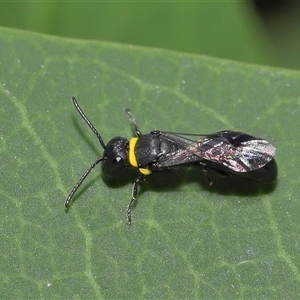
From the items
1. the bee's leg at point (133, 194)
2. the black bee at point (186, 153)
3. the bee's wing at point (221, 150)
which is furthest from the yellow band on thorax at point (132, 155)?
the bee's wing at point (221, 150)

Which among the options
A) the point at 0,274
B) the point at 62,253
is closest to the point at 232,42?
the point at 62,253

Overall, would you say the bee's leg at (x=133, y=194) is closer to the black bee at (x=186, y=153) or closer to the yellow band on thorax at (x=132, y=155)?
the black bee at (x=186, y=153)

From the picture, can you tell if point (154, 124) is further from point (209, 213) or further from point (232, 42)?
point (232, 42)

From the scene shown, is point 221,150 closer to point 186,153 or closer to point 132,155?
point 186,153

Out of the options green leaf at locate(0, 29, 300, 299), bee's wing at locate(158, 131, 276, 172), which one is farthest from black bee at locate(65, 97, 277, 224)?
green leaf at locate(0, 29, 300, 299)

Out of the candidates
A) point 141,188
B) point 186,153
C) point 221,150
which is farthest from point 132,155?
point 221,150

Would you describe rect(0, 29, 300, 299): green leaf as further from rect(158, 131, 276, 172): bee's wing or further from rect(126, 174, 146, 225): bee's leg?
rect(158, 131, 276, 172): bee's wing
